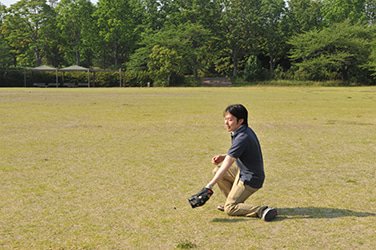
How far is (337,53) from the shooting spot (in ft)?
181

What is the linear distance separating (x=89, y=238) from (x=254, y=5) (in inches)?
2721

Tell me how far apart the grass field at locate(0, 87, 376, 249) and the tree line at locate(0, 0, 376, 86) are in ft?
149

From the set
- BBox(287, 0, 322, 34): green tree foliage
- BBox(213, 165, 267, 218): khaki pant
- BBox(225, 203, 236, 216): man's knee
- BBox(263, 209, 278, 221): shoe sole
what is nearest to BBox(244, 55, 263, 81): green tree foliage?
BBox(287, 0, 322, 34): green tree foliage

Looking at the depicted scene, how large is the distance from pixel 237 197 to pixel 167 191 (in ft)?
4.14

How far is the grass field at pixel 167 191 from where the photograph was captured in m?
3.88

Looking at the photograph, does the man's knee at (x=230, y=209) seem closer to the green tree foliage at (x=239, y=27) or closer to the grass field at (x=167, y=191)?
the grass field at (x=167, y=191)

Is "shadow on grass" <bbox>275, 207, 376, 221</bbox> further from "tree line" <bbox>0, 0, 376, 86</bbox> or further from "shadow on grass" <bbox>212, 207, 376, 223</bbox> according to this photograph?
"tree line" <bbox>0, 0, 376, 86</bbox>

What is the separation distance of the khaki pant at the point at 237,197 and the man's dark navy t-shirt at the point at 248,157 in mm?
89

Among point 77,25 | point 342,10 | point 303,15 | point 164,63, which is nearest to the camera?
point 164,63

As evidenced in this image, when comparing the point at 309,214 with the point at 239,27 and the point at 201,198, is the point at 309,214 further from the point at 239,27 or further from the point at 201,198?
the point at 239,27

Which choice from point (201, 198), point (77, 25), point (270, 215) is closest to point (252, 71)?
point (77, 25)

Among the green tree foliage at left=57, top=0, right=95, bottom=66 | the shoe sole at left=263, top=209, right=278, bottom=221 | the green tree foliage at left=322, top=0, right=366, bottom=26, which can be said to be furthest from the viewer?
the green tree foliage at left=57, top=0, right=95, bottom=66

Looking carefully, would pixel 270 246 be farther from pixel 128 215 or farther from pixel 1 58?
pixel 1 58

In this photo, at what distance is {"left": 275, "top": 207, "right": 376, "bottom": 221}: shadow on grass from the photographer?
→ 449 centimetres
